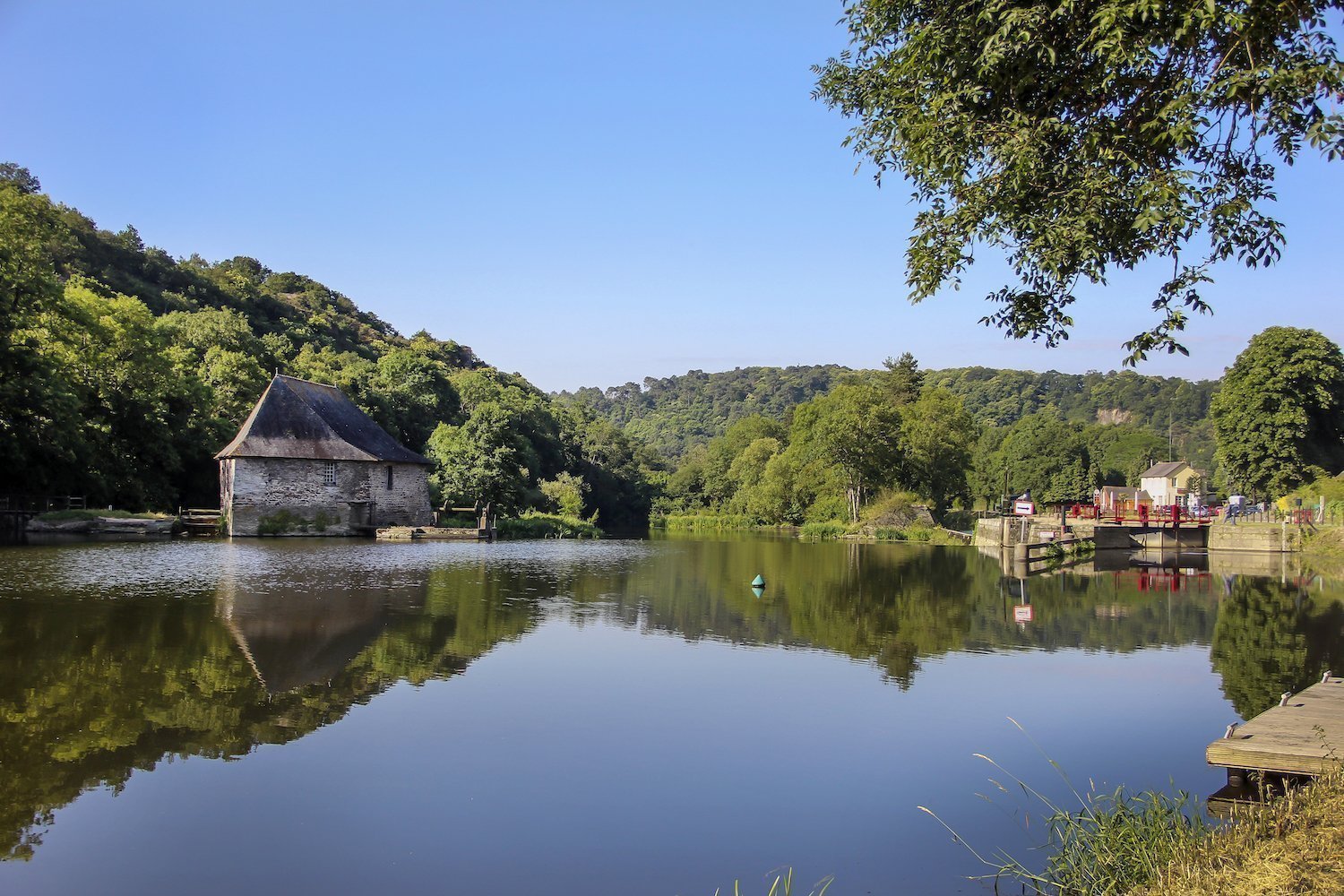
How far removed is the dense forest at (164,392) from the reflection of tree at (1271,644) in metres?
36.0

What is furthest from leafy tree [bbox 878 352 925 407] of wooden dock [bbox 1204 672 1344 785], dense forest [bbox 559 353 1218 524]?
wooden dock [bbox 1204 672 1344 785]

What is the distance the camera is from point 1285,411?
47875 millimetres

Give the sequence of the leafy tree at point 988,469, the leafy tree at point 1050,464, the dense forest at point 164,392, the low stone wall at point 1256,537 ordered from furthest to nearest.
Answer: the leafy tree at point 988,469
the leafy tree at point 1050,464
the low stone wall at point 1256,537
the dense forest at point 164,392

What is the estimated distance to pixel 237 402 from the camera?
5059 centimetres

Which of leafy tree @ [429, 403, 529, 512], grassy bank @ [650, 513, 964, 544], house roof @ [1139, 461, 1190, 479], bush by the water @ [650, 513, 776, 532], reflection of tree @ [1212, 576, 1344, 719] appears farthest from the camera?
house roof @ [1139, 461, 1190, 479]

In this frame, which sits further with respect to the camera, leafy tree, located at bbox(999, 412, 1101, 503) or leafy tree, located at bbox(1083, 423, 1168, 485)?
leafy tree, located at bbox(1083, 423, 1168, 485)

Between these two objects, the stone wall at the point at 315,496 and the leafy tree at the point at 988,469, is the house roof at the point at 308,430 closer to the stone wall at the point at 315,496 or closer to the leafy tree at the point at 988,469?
the stone wall at the point at 315,496

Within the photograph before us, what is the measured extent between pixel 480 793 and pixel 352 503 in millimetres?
37010

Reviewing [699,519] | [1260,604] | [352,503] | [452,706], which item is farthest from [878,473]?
[452,706]

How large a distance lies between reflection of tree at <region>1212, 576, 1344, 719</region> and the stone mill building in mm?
33158

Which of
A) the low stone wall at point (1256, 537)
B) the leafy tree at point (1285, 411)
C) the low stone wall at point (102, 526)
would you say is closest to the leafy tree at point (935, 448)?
the leafy tree at point (1285, 411)

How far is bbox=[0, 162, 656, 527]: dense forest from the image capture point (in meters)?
35.8

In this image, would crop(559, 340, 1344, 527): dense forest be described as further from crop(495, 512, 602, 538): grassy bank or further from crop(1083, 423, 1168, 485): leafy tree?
crop(495, 512, 602, 538): grassy bank

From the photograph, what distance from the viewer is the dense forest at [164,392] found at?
35.8 metres
